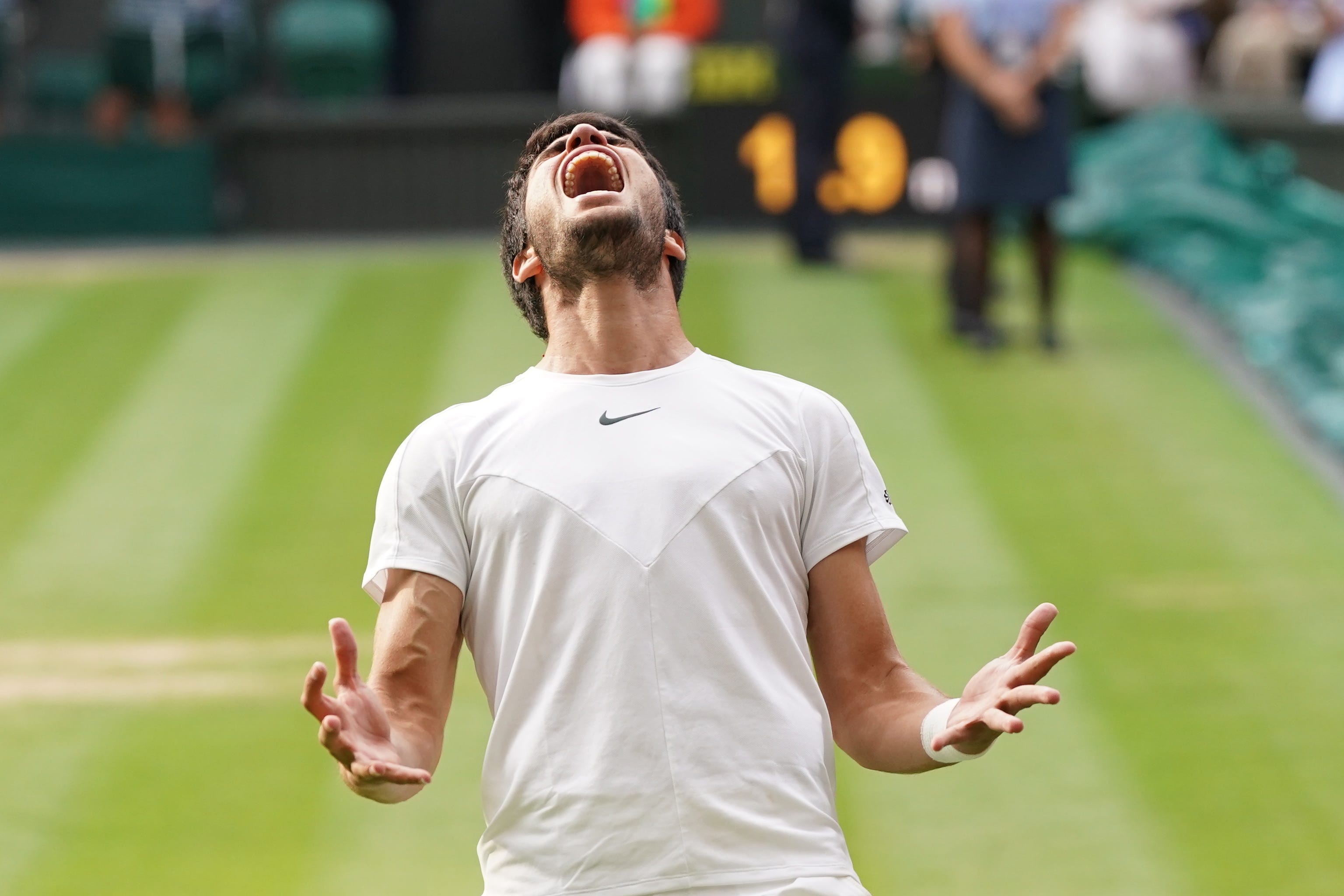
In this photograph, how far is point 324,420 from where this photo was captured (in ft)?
28.1

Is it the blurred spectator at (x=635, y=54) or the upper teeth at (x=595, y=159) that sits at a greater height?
the upper teeth at (x=595, y=159)

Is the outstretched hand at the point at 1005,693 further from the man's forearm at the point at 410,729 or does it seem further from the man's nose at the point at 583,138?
the man's nose at the point at 583,138

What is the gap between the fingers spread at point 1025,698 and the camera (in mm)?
2332

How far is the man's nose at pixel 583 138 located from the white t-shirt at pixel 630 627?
36 cm

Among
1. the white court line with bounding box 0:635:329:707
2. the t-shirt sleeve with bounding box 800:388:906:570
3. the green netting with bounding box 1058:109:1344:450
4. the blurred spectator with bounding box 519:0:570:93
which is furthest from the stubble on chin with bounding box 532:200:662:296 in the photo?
the blurred spectator with bounding box 519:0:570:93

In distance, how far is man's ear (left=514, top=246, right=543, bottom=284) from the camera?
2799 mm

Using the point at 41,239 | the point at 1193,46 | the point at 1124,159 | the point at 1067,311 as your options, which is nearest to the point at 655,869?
the point at 1067,311

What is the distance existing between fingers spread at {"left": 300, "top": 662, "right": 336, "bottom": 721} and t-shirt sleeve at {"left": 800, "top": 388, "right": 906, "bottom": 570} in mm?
753

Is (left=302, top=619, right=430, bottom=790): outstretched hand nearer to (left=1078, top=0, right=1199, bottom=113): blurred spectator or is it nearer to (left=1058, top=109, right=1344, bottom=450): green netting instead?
(left=1058, top=109, right=1344, bottom=450): green netting

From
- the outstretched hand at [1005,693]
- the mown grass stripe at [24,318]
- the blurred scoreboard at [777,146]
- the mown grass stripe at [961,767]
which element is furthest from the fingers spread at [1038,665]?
the blurred scoreboard at [777,146]

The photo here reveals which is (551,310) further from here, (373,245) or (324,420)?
(373,245)

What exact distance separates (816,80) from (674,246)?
7725mm

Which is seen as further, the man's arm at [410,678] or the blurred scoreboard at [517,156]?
the blurred scoreboard at [517,156]

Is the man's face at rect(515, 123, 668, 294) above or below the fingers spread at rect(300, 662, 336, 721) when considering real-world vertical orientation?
above
